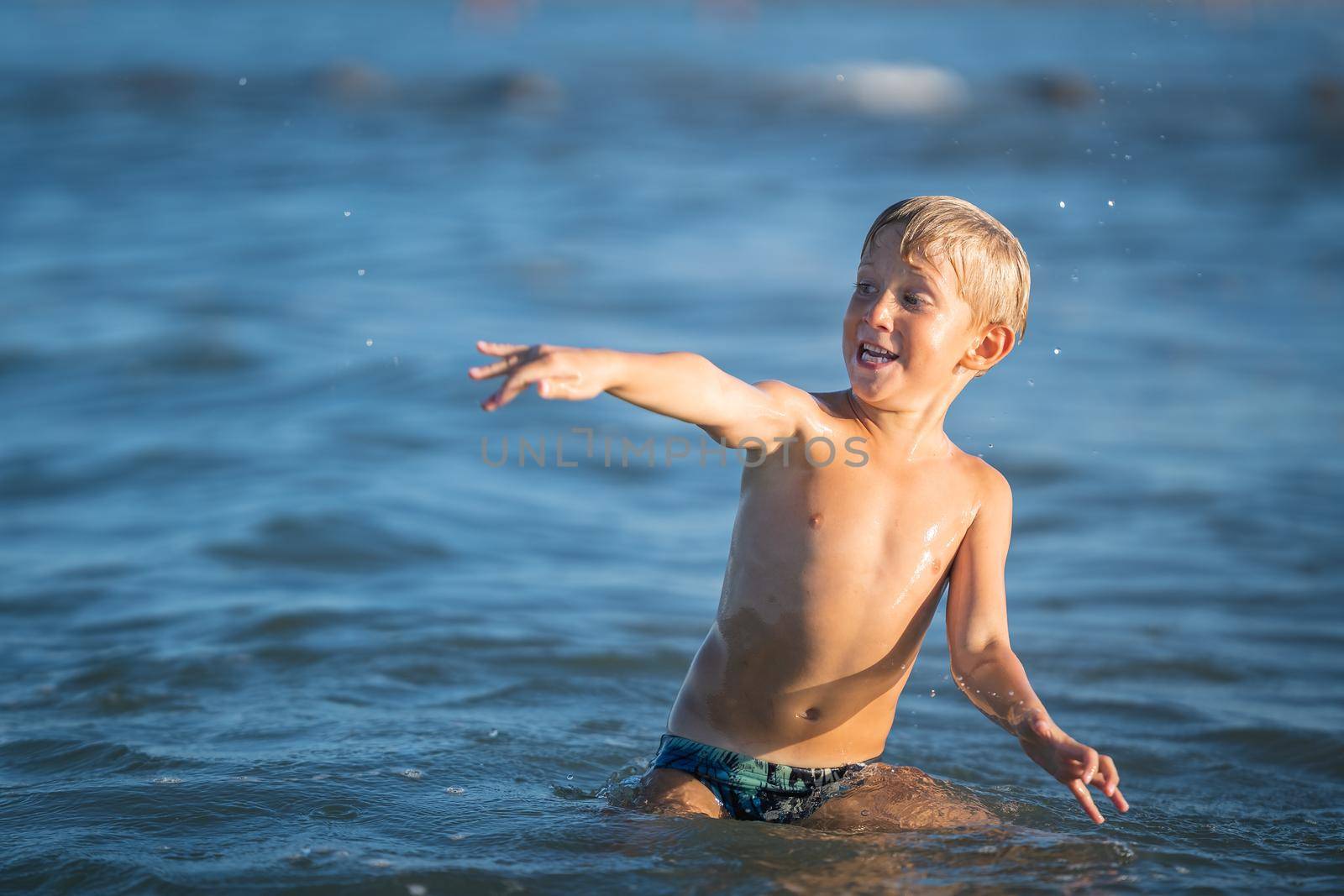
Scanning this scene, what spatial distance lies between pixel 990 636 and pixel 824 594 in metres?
0.37

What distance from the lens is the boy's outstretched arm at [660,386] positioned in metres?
2.30

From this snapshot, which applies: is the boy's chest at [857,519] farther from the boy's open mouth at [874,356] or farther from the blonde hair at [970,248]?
the blonde hair at [970,248]

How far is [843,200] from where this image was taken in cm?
1417

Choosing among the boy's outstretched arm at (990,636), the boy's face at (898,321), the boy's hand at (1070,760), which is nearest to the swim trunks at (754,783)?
the boy's outstretched arm at (990,636)

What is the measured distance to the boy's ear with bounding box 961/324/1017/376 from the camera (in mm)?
3102

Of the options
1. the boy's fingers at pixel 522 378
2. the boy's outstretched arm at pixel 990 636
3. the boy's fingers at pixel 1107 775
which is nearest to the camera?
the boy's fingers at pixel 522 378

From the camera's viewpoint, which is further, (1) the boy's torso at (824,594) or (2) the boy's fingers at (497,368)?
(1) the boy's torso at (824,594)

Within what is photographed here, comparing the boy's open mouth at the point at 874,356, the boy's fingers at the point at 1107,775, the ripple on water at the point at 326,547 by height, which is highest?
the boy's open mouth at the point at 874,356

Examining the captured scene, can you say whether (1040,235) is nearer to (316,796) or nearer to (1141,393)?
(1141,393)

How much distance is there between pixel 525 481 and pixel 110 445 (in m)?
2.09

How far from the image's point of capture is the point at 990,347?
3.13 meters

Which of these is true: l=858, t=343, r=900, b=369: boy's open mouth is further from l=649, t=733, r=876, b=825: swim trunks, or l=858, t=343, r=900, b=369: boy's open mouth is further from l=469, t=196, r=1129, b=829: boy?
l=649, t=733, r=876, b=825: swim trunks

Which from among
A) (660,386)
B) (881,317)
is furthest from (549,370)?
(881,317)

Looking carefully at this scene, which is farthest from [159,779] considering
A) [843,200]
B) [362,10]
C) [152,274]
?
[362,10]
